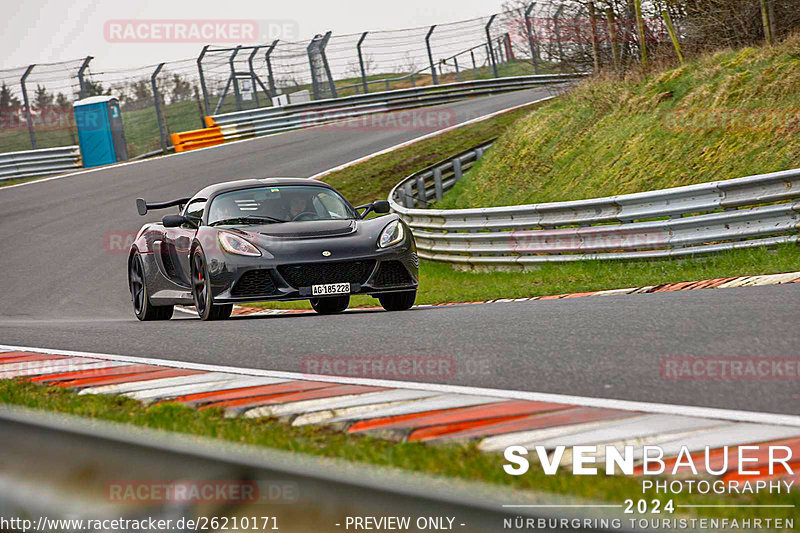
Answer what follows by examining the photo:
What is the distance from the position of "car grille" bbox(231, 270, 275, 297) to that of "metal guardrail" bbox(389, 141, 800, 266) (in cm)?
501

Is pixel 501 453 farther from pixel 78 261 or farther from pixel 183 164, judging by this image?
pixel 183 164

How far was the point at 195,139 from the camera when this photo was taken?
3181 cm

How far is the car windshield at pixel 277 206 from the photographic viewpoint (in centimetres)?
945

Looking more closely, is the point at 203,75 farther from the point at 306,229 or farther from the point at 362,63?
the point at 306,229

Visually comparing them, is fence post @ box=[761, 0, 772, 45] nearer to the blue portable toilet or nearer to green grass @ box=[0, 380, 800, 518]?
green grass @ box=[0, 380, 800, 518]

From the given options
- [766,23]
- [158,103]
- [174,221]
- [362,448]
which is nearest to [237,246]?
[174,221]

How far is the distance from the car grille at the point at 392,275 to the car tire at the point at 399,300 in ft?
1.11

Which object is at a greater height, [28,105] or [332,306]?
[28,105]

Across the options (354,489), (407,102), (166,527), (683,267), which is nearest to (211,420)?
(166,527)

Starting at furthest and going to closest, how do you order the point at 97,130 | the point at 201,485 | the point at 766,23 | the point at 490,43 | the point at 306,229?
1. the point at 490,43
2. the point at 97,130
3. the point at 766,23
4. the point at 306,229
5. the point at 201,485

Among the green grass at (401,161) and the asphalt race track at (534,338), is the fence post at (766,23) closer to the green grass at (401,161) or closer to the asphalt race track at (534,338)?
the green grass at (401,161)

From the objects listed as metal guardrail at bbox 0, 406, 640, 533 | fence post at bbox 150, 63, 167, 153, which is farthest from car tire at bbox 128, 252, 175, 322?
fence post at bbox 150, 63, 167, 153

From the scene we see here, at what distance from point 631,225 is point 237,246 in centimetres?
519

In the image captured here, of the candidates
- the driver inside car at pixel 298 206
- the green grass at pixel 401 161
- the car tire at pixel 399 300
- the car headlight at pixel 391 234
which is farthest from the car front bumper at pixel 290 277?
the green grass at pixel 401 161
